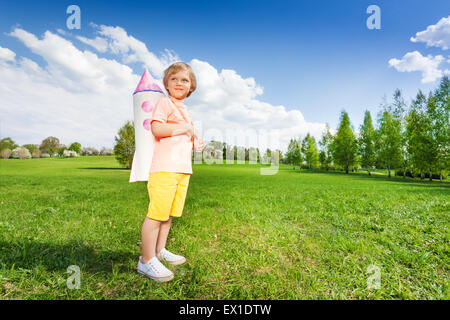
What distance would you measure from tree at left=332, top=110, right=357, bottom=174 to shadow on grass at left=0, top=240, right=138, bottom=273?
4885 centimetres

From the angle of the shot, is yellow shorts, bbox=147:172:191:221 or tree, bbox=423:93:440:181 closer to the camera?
yellow shorts, bbox=147:172:191:221

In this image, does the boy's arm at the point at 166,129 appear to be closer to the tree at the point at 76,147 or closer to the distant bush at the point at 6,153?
the distant bush at the point at 6,153

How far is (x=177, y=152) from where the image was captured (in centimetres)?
243

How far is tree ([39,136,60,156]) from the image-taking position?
239 ft

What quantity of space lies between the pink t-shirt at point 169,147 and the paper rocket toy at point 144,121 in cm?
12

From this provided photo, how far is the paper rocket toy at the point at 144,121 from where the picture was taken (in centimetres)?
252

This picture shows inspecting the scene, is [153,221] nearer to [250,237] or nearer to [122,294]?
[122,294]

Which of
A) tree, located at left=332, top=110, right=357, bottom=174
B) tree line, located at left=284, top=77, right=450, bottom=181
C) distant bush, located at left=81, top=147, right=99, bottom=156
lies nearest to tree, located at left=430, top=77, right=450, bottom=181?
tree line, located at left=284, top=77, right=450, bottom=181

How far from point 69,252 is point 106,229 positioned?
1.02m

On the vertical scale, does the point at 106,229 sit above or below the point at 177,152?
below

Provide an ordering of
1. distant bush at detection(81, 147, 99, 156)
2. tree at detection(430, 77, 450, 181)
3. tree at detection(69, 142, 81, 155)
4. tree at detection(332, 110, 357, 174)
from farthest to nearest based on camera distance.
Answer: distant bush at detection(81, 147, 99, 156) < tree at detection(69, 142, 81, 155) < tree at detection(332, 110, 357, 174) < tree at detection(430, 77, 450, 181)

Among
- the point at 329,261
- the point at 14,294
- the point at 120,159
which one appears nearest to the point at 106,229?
the point at 14,294

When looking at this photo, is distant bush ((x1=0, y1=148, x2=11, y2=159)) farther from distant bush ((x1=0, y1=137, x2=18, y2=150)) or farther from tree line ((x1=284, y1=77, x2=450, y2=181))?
tree line ((x1=284, y1=77, x2=450, y2=181))
